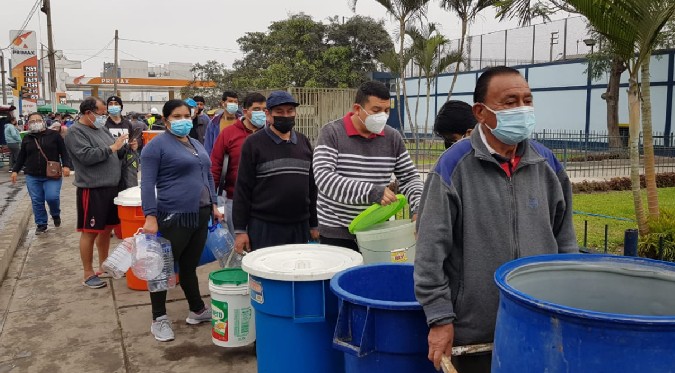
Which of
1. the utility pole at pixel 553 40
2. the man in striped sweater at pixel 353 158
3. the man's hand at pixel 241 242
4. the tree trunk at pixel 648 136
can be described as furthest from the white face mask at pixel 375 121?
the utility pole at pixel 553 40

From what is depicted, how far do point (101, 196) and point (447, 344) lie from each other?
175 inches

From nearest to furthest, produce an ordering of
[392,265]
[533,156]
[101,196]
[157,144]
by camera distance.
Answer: [533,156], [392,265], [157,144], [101,196]

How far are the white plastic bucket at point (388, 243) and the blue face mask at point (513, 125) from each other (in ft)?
3.92

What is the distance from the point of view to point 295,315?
2768mm

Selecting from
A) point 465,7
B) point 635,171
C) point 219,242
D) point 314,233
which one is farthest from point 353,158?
point 465,7

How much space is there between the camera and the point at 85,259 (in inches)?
219

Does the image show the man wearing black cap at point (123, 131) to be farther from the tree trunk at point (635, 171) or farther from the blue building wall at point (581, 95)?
the blue building wall at point (581, 95)

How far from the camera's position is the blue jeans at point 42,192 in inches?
310

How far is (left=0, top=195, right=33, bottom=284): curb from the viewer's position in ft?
20.0

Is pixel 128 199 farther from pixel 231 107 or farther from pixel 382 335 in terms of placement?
pixel 382 335

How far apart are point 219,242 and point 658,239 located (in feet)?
14.7

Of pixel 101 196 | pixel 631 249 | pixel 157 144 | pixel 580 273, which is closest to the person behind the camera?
pixel 580 273

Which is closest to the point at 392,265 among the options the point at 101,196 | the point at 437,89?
the point at 101,196

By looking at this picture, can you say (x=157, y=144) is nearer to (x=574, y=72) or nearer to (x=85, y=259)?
(x=85, y=259)
